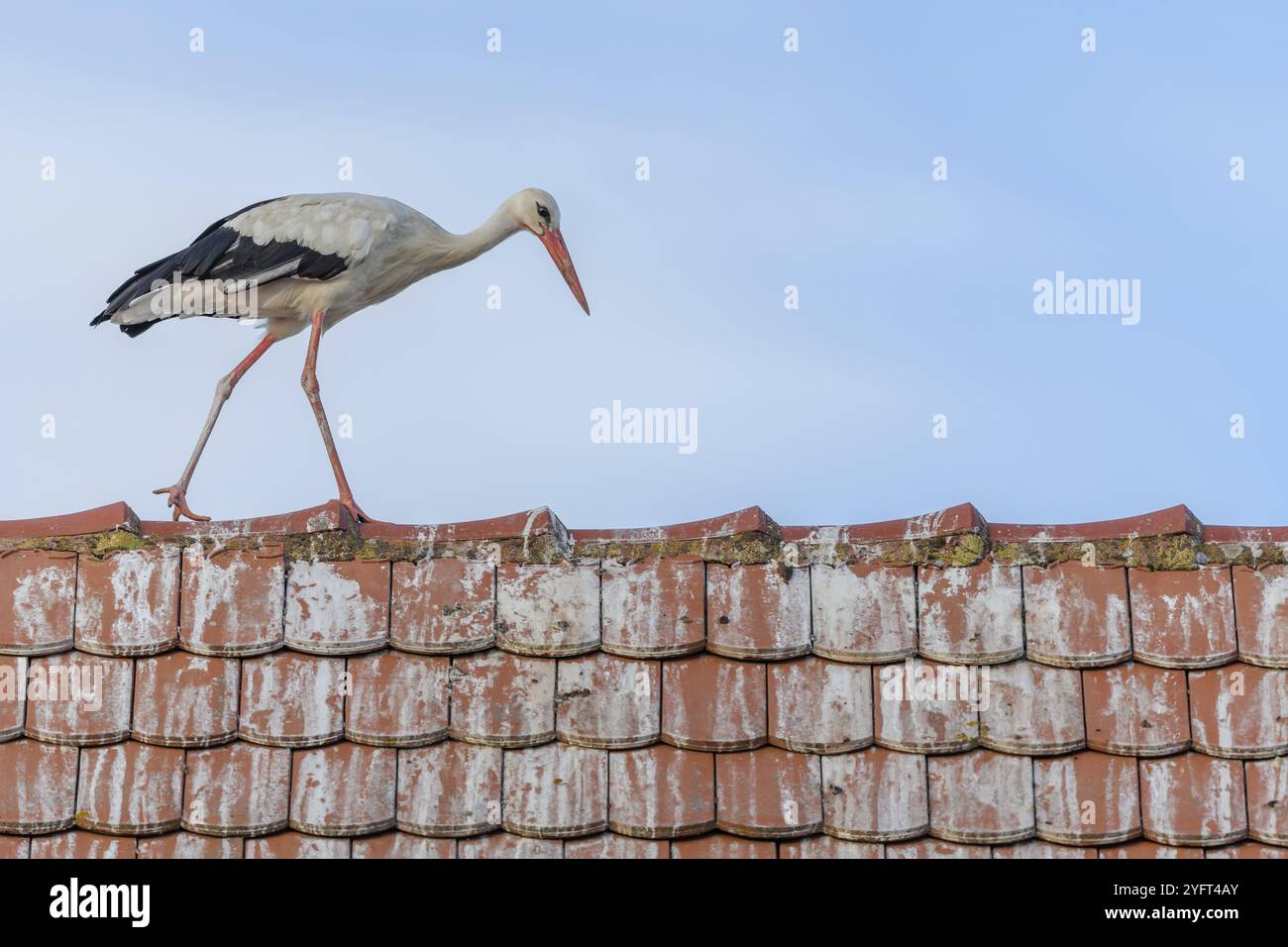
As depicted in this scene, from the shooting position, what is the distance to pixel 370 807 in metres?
3.10

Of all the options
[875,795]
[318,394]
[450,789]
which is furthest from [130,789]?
[318,394]

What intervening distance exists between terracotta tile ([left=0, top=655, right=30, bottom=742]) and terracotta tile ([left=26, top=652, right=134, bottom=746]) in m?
0.01

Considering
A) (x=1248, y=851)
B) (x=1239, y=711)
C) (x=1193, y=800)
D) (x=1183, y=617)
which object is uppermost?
(x=1183, y=617)

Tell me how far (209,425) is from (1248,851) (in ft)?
15.5

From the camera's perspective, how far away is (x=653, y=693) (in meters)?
3.19

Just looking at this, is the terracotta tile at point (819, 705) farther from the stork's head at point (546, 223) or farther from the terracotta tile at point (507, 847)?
the stork's head at point (546, 223)

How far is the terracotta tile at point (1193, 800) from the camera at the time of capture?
3.05 meters

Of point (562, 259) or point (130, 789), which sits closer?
point (130, 789)

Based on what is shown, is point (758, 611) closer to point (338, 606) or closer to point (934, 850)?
point (934, 850)

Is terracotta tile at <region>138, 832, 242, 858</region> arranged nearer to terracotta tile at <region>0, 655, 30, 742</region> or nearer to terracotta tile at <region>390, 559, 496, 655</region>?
terracotta tile at <region>0, 655, 30, 742</region>

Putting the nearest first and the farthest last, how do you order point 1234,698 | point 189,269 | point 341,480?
point 1234,698
point 341,480
point 189,269
